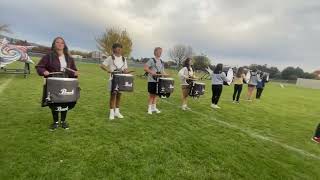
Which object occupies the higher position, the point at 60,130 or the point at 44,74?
the point at 44,74

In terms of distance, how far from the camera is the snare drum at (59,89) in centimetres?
559

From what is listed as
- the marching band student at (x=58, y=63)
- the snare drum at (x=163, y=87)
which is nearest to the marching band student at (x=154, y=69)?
the snare drum at (x=163, y=87)

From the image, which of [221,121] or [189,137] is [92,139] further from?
[221,121]

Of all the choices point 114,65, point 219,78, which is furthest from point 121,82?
point 219,78

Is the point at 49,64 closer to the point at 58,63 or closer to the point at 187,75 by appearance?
the point at 58,63

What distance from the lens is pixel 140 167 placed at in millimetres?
5043

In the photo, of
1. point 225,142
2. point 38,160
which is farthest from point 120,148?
point 225,142

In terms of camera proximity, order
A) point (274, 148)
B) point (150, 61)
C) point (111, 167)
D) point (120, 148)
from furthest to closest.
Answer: point (150, 61) < point (274, 148) < point (120, 148) < point (111, 167)

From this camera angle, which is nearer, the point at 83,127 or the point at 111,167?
the point at 111,167

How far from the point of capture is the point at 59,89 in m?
5.66

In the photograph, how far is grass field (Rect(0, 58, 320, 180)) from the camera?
486 centimetres

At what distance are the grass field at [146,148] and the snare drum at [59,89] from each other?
86 centimetres

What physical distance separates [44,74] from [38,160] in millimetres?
1760

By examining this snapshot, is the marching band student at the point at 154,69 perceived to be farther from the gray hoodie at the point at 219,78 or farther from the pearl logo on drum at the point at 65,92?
the gray hoodie at the point at 219,78
